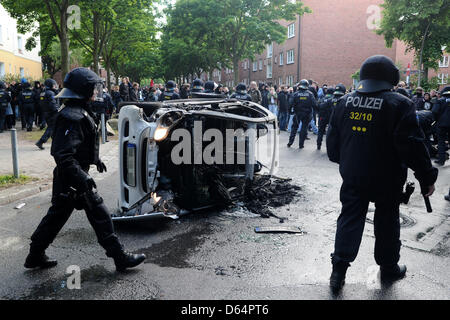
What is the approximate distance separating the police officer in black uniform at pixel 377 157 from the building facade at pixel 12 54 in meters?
30.2

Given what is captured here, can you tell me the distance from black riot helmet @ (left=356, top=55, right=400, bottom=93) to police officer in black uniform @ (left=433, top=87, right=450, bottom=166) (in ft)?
19.9

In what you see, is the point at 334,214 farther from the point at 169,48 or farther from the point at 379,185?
the point at 169,48

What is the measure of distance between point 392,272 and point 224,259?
1.58m

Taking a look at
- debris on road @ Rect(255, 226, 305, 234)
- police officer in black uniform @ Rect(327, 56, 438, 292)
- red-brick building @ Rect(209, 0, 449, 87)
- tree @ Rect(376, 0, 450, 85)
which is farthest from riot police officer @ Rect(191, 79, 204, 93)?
red-brick building @ Rect(209, 0, 449, 87)

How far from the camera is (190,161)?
540 centimetres

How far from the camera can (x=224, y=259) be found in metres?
4.13

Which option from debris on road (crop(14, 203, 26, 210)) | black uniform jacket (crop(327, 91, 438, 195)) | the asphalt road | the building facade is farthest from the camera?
the building facade

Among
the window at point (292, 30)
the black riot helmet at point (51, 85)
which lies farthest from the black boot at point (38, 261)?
the window at point (292, 30)

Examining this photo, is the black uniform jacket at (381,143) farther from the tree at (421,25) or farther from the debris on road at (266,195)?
the tree at (421,25)

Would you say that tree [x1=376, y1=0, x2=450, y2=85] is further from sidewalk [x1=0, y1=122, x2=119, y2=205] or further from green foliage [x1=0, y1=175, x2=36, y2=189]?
green foliage [x1=0, y1=175, x2=36, y2=189]

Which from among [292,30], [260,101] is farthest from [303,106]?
[292,30]

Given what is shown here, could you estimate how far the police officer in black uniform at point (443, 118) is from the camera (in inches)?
337

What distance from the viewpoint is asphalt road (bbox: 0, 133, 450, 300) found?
11.2ft

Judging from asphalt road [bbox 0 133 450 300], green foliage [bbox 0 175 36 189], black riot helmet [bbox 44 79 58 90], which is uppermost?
black riot helmet [bbox 44 79 58 90]
